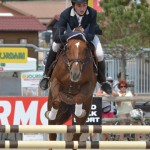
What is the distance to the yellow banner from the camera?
1636cm

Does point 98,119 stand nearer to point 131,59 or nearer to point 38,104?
point 38,104

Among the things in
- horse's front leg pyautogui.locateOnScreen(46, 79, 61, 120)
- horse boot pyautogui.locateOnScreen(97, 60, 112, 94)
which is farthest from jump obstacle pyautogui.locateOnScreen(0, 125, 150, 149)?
horse boot pyautogui.locateOnScreen(97, 60, 112, 94)

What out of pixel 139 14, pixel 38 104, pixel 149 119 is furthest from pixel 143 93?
pixel 139 14

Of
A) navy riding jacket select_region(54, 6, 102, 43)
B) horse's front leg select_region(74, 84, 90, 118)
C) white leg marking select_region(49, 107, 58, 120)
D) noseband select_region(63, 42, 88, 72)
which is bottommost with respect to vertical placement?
white leg marking select_region(49, 107, 58, 120)

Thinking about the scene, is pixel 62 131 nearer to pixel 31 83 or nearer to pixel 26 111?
pixel 26 111

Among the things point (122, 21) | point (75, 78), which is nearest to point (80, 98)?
point (75, 78)

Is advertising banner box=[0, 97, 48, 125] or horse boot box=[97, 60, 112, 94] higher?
horse boot box=[97, 60, 112, 94]

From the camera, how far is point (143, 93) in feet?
59.2

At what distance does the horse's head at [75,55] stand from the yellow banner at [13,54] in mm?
6484

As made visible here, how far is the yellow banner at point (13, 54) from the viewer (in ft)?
53.7

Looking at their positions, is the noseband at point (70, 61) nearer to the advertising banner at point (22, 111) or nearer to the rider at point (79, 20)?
the rider at point (79, 20)

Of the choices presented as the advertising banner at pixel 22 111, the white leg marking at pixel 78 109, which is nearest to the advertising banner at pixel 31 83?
the advertising banner at pixel 22 111

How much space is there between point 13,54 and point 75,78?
705 centimetres

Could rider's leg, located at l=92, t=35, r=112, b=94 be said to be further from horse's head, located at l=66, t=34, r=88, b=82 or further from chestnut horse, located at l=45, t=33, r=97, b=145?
horse's head, located at l=66, t=34, r=88, b=82
